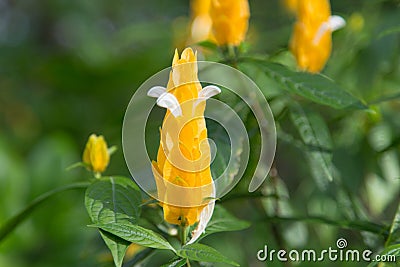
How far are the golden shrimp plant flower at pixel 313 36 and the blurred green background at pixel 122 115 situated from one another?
0.28 ft

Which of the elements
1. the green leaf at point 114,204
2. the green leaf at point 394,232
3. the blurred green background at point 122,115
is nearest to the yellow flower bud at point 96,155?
the green leaf at point 114,204

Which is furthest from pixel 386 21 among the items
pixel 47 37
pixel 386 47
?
pixel 47 37

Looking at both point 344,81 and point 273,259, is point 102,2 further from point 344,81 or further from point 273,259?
point 273,259

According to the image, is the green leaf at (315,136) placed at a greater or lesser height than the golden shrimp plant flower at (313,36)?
lesser

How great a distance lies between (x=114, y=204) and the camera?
691 mm

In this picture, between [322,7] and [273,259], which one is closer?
[273,259]

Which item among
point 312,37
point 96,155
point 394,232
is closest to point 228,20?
point 312,37

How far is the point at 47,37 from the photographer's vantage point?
3.64 m

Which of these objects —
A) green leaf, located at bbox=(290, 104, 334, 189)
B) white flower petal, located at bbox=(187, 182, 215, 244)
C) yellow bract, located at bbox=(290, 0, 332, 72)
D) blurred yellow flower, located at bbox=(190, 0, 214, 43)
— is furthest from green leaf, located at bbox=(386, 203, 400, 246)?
blurred yellow flower, located at bbox=(190, 0, 214, 43)

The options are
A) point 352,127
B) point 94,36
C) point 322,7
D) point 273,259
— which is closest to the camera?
point 273,259

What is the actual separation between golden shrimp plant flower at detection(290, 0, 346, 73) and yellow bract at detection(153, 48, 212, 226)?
0.39 meters

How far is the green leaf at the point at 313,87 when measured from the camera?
788 millimetres

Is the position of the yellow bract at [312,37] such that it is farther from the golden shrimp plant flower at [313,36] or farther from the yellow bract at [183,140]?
the yellow bract at [183,140]

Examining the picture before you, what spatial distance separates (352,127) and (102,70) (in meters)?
1.43
